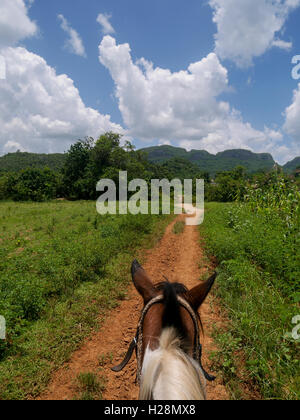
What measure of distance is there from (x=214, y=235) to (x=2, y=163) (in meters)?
110

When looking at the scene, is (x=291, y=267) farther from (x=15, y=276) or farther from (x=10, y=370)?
(x=15, y=276)

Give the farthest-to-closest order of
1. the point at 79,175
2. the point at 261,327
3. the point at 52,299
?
the point at 79,175
the point at 52,299
the point at 261,327

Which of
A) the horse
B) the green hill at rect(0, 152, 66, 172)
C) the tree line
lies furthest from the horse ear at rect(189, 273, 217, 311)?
the green hill at rect(0, 152, 66, 172)

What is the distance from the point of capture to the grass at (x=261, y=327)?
8.92 feet

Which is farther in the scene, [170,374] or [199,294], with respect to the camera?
[199,294]

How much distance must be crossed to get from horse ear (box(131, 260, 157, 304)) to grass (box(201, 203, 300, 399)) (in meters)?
2.15

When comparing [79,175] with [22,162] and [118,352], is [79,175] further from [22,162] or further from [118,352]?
Result: [22,162]

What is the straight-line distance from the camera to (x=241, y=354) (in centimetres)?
325

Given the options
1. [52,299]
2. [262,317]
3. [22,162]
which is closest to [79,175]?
[52,299]

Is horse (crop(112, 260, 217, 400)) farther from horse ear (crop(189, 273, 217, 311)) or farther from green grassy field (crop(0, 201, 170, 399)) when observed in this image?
green grassy field (crop(0, 201, 170, 399))

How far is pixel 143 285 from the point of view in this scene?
1.82m

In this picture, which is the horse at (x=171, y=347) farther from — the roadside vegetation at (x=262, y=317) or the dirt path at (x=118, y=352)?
the roadside vegetation at (x=262, y=317)

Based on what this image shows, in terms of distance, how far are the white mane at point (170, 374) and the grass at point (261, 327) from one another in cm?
214

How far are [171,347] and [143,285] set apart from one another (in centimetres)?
61
